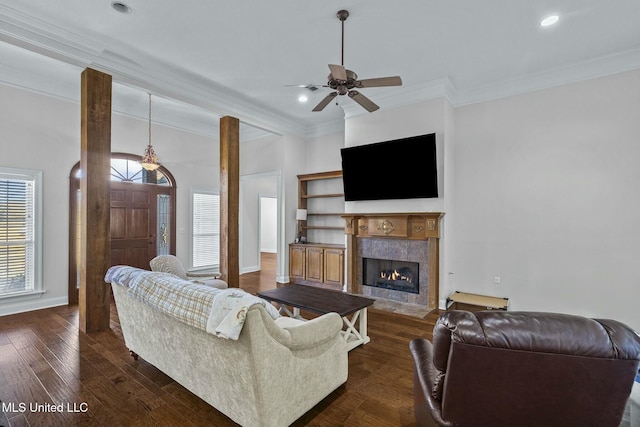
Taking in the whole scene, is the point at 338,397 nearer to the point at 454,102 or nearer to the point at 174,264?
the point at 174,264

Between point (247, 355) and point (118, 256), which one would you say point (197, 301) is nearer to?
point (247, 355)

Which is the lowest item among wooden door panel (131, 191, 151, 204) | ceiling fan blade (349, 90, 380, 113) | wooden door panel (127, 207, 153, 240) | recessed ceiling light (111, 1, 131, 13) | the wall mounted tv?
wooden door panel (127, 207, 153, 240)

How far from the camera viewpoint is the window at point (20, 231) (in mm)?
4234

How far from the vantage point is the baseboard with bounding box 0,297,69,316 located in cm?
421

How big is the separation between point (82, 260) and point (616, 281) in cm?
649

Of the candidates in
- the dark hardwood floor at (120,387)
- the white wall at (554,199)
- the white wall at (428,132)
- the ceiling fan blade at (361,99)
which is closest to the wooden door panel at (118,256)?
the dark hardwood floor at (120,387)

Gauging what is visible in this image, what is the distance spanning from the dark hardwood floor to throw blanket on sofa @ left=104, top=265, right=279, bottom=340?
50 centimetres

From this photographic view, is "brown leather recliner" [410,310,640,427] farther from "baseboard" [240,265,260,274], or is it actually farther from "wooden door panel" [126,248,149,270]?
"baseboard" [240,265,260,274]

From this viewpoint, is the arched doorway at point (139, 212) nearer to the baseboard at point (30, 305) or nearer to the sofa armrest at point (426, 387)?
the baseboard at point (30, 305)

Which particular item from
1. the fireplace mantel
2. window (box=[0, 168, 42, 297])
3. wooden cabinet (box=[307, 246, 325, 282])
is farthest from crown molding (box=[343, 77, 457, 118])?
window (box=[0, 168, 42, 297])

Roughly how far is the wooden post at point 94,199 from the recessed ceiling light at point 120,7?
1.01m

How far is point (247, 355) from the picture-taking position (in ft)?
5.48

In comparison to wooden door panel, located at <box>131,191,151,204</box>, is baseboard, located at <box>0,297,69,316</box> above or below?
below

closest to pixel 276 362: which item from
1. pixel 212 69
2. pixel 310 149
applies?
pixel 212 69
